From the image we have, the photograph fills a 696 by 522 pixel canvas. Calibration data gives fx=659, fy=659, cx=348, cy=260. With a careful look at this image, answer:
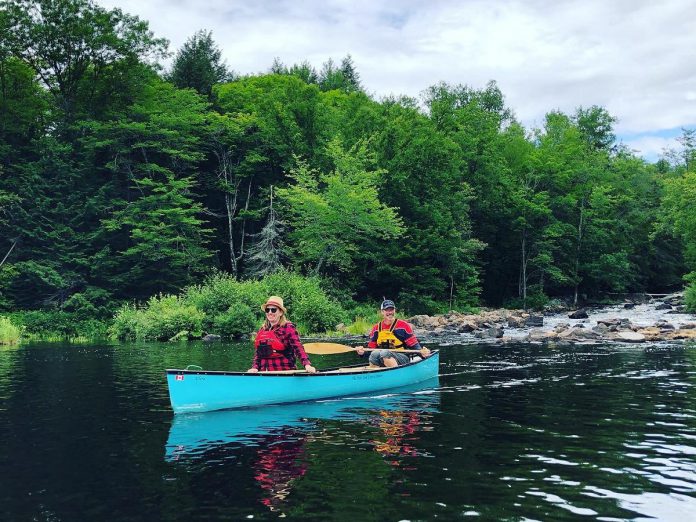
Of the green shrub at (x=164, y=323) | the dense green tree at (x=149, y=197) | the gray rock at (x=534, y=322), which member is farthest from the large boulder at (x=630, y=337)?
the dense green tree at (x=149, y=197)

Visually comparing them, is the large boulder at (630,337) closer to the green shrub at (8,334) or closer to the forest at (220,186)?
the forest at (220,186)

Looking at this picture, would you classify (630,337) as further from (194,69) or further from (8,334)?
(194,69)

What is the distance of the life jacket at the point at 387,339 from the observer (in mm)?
16656

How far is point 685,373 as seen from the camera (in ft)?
56.6

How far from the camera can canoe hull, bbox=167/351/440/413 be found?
12359 millimetres

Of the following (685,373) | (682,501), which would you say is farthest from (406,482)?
(685,373)

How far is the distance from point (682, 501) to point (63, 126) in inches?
1719

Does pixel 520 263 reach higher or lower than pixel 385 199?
lower

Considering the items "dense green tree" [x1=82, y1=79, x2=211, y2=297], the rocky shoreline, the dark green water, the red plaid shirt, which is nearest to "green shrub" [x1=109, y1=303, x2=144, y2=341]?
"dense green tree" [x1=82, y1=79, x2=211, y2=297]

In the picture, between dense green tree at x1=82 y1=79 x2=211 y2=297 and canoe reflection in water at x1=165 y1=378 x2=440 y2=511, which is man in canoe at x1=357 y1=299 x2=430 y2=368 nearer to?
canoe reflection in water at x1=165 y1=378 x2=440 y2=511

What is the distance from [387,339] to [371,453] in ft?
24.2

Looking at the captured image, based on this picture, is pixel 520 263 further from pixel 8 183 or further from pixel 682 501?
pixel 682 501

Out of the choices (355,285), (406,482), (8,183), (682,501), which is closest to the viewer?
(682,501)

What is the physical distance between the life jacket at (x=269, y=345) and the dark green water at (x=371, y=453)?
1.11 meters
